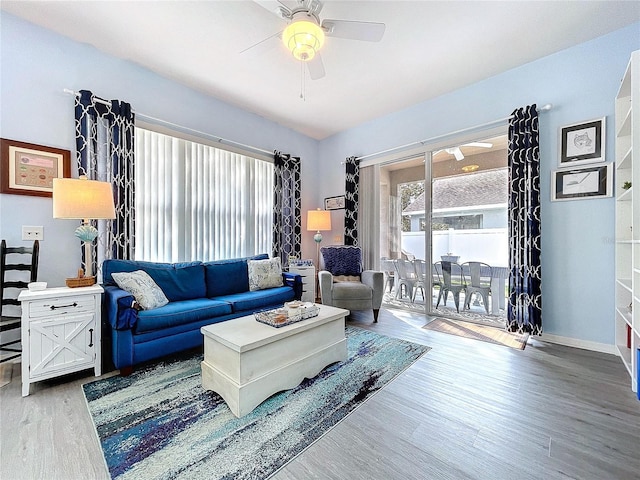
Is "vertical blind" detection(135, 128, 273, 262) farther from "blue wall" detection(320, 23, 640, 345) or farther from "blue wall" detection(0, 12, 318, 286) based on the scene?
"blue wall" detection(320, 23, 640, 345)

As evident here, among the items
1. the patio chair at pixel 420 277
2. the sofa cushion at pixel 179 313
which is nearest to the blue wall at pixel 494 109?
the sofa cushion at pixel 179 313

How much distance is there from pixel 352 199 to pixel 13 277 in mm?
4034

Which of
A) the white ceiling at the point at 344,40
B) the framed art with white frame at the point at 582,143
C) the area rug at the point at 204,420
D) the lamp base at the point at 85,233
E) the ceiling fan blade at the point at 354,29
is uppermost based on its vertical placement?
the white ceiling at the point at 344,40

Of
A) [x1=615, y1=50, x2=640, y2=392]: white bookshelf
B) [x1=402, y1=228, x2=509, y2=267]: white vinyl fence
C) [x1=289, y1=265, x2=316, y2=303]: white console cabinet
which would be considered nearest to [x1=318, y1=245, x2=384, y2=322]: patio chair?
[x1=289, y1=265, x2=316, y2=303]: white console cabinet

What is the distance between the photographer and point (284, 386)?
1860 mm

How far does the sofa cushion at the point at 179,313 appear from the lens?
7.19ft

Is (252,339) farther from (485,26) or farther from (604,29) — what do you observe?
(604,29)

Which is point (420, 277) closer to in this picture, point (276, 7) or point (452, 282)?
point (452, 282)

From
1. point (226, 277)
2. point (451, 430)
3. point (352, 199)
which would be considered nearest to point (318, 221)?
point (352, 199)

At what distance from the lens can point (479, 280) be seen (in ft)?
11.5

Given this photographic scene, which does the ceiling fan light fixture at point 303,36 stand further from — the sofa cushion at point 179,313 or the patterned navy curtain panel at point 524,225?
the patterned navy curtain panel at point 524,225

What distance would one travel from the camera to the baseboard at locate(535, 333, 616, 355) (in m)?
2.57

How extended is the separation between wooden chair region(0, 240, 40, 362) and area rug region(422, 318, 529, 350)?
3.85 metres

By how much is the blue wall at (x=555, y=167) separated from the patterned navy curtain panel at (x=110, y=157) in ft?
10.4
